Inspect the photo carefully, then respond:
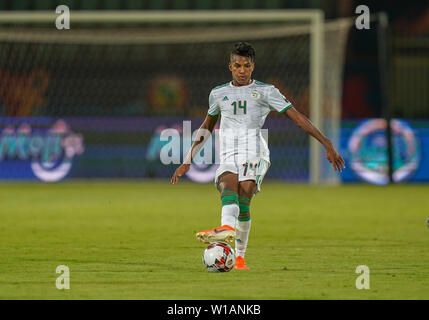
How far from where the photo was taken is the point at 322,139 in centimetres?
655

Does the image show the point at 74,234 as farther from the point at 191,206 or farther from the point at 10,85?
the point at 10,85

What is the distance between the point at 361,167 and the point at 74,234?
997 centimetres

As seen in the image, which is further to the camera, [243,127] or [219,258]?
[243,127]

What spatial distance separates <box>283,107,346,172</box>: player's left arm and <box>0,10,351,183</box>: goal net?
10694 millimetres

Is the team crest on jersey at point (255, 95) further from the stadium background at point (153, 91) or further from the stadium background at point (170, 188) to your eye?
the stadium background at point (153, 91)

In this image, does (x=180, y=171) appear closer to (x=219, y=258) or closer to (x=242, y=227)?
(x=242, y=227)

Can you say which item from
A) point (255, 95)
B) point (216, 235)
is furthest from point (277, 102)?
point (216, 235)

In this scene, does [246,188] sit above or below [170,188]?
below

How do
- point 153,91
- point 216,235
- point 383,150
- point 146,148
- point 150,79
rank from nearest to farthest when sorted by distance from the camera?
point 216,235 → point 383,150 → point 146,148 → point 153,91 → point 150,79

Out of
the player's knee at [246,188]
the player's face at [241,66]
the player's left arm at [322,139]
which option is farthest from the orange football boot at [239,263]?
the player's face at [241,66]

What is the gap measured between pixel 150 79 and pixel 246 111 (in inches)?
612

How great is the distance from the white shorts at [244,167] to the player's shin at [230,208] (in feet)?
0.63

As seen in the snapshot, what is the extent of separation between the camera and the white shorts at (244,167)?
22.2 feet

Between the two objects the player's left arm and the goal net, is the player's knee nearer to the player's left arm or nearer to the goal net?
the player's left arm
